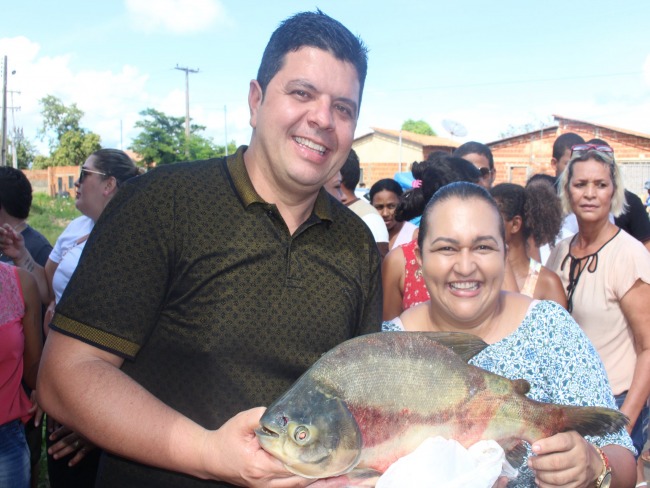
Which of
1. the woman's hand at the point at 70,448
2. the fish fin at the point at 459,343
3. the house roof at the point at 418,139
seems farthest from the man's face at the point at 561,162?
the house roof at the point at 418,139

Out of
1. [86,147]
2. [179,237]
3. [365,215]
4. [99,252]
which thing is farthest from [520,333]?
[86,147]

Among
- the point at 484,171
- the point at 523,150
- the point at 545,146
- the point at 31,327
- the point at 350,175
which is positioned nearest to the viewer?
the point at 31,327

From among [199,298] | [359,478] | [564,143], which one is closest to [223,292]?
Result: [199,298]

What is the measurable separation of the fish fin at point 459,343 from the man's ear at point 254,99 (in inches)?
40.1

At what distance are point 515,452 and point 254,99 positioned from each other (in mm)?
1519

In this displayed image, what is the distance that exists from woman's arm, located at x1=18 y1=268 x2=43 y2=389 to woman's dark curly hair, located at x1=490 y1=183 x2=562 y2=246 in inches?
125

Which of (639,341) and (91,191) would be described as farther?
(91,191)

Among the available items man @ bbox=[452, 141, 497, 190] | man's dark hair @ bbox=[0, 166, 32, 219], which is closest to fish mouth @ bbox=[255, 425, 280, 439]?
man's dark hair @ bbox=[0, 166, 32, 219]

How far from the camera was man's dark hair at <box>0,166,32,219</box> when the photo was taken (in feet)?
16.4

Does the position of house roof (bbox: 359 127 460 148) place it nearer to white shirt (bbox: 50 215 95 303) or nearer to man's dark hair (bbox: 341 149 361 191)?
man's dark hair (bbox: 341 149 361 191)

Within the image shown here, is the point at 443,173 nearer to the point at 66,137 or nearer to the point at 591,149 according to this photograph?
the point at 591,149

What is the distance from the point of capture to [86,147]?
6481cm

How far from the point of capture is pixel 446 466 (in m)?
1.73

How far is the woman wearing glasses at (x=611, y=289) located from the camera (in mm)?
3834
